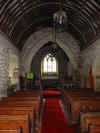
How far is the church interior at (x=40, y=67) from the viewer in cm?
333

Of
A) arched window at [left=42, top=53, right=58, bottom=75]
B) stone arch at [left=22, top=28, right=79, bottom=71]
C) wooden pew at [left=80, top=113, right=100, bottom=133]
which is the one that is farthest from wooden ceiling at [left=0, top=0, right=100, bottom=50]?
arched window at [left=42, top=53, right=58, bottom=75]

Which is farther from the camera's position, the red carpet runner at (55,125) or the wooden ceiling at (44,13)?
the wooden ceiling at (44,13)

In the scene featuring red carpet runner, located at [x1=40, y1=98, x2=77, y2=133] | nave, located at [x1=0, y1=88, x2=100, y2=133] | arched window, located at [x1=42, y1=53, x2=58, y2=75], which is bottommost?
red carpet runner, located at [x1=40, y1=98, x2=77, y2=133]

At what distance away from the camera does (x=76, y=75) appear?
10.0 m

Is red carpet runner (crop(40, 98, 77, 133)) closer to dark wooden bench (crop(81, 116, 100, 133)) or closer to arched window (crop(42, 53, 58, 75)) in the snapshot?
dark wooden bench (crop(81, 116, 100, 133))

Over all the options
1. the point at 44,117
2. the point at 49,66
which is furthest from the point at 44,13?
the point at 49,66

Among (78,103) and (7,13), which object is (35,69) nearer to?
(7,13)

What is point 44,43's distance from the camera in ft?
33.3

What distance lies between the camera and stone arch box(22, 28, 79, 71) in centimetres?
993

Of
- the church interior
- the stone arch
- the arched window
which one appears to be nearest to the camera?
the church interior

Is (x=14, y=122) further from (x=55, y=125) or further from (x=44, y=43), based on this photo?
(x=44, y=43)

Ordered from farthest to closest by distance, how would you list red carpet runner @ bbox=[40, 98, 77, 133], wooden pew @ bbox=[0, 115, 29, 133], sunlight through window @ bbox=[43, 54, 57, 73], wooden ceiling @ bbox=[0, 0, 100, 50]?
sunlight through window @ bbox=[43, 54, 57, 73] → wooden ceiling @ bbox=[0, 0, 100, 50] → red carpet runner @ bbox=[40, 98, 77, 133] → wooden pew @ bbox=[0, 115, 29, 133]

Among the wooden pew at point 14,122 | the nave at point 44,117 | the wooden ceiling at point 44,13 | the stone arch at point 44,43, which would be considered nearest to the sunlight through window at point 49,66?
the stone arch at point 44,43

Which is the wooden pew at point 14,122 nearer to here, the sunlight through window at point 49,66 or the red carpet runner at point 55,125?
the red carpet runner at point 55,125
